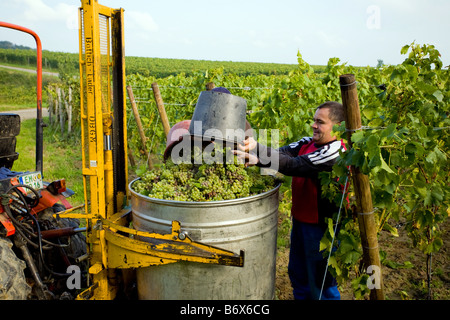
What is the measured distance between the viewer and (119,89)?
2.76m

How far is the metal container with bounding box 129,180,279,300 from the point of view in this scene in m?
2.16

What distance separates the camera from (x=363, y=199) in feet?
6.82

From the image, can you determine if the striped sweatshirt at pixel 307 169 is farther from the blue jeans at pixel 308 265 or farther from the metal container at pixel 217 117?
the metal container at pixel 217 117

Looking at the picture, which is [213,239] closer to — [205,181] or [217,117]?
[205,181]

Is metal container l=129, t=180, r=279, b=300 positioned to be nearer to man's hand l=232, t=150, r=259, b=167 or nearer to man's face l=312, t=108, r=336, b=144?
man's hand l=232, t=150, r=259, b=167

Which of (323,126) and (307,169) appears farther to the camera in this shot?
(323,126)

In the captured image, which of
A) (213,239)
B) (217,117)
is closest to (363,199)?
(213,239)

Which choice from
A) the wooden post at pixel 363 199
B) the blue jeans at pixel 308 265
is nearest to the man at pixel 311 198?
the blue jeans at pixel 308 265

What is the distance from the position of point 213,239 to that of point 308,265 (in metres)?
1.13
